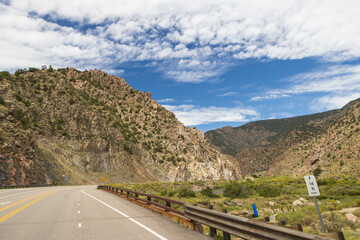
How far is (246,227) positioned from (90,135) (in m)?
69.6

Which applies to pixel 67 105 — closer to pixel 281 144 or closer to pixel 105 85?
pixel 105 85

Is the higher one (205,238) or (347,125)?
(347,125)

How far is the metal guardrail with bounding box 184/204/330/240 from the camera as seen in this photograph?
4.17 meters

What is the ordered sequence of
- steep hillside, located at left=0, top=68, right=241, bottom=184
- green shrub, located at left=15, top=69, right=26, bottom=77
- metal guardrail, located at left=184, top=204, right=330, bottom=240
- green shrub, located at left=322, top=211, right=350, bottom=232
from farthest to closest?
green shrub, located at left=15, top=69, right=26, bottom=77, steep hillside, located at left=0, top=68, right=241, bottom=184, green shrub, located at left=322, top=211, right=350, bottom=232, metal guardrail, located at left=184, top=204, right=330, bottom=240

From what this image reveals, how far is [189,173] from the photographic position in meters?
86.4

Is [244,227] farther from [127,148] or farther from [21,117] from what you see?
[127,148]

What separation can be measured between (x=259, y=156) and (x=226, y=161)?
62.2 meters

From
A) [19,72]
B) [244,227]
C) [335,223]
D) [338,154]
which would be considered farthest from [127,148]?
[244,227]

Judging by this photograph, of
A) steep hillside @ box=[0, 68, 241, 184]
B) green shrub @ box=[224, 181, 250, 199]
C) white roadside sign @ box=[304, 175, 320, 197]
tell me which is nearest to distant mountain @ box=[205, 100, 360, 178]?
steep hillside @ box=[0, 68, 241, 184]

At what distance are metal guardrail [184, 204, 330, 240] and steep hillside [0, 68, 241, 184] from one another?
128ft

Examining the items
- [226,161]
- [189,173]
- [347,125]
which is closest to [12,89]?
[189,173]

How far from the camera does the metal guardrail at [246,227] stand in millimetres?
4172

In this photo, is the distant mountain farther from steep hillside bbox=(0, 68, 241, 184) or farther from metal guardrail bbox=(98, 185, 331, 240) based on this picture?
metal guardrail bbox=(98, 185, 331, 240)

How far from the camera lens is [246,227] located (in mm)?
5418
